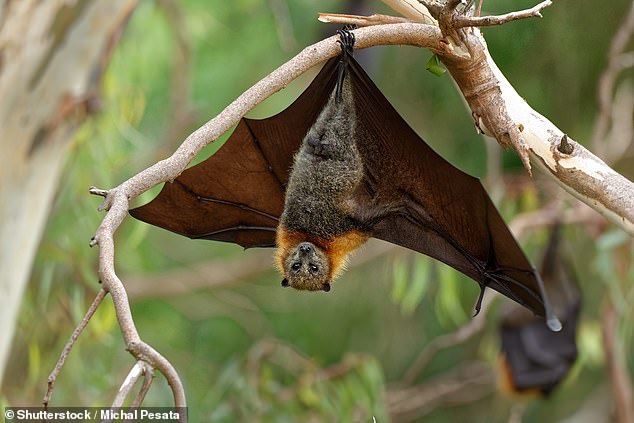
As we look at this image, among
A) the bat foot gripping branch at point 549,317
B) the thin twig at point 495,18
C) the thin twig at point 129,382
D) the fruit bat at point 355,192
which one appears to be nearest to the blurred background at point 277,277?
the fruit bat at point 355,192

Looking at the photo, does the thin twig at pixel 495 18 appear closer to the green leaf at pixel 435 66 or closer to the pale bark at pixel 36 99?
the green leaf at pixel 435 66

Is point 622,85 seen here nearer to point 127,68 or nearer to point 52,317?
point 127,68

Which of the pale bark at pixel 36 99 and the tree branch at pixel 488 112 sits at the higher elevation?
the pale bark at pixel 36 99

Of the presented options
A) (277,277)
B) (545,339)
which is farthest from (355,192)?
(277,277)

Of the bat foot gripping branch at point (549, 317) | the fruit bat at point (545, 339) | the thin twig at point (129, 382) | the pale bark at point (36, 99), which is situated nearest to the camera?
the thin twig at point (129, 382)

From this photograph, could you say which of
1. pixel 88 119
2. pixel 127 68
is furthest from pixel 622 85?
pixel 88 119

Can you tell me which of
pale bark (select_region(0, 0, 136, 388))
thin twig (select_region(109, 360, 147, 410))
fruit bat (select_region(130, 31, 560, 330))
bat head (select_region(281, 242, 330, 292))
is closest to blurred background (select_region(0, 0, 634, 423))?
pale bark (select_region(0, 0, 136, 388))

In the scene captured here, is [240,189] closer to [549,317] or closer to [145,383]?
[549,317]
